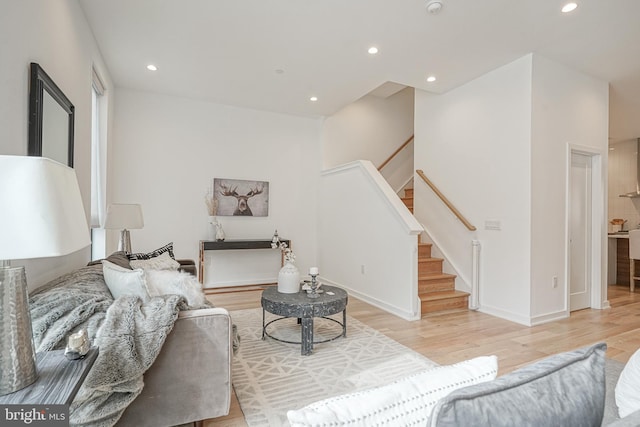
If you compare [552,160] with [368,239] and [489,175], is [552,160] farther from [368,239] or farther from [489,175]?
[368,239]

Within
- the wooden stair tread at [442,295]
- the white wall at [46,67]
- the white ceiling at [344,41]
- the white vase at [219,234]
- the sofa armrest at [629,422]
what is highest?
the white ceiling at [344,41]

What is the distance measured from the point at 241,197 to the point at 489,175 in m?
3.64

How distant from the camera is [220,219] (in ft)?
17.3

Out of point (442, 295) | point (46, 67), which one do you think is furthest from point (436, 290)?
point (46, 67)

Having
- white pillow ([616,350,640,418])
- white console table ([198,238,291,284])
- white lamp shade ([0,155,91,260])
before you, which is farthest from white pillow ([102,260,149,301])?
white console table ([198,238,291,284])

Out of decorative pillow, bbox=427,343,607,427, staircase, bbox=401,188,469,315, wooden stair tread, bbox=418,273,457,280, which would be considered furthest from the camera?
wooden stair tread, bbox=418,273,457,280

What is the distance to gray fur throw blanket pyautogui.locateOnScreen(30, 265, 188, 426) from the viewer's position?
1300 mm

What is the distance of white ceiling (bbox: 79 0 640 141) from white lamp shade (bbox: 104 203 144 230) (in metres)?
1.67

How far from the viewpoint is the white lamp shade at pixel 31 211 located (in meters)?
0.85

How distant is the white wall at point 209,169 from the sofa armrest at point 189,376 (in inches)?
132

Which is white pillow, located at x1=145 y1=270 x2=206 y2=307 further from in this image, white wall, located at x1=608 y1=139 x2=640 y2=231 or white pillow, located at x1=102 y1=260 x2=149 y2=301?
white wall, located at x1=608 y1=139 x2=640 y2=231

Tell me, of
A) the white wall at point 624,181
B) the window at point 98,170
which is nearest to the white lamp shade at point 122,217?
the window at point 98,170

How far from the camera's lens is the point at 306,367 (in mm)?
2543

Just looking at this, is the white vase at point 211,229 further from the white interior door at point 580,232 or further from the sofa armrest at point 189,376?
the white interior door at point 580,232
